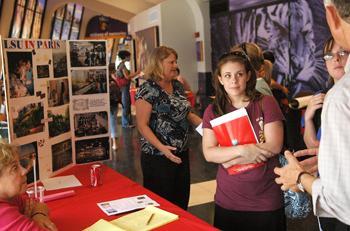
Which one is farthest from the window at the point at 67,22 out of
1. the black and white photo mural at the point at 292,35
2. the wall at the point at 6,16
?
the black and white photo mural at the point at 292,35

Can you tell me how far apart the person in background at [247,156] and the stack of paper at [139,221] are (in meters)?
0.37

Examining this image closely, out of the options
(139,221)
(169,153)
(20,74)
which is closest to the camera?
(139,221)

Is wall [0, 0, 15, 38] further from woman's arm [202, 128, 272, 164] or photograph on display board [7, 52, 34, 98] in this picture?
woman's arm [202, 128, 272, 164]

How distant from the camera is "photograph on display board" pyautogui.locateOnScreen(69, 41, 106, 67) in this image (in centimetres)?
257

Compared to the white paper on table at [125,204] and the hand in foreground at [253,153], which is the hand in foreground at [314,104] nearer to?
the hand in foreground at [253,153]

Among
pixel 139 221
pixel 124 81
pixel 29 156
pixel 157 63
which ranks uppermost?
pixel 124 81

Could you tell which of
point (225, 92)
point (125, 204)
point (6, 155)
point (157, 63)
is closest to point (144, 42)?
point (157, 63)

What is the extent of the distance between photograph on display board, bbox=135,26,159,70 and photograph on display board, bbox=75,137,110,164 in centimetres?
686

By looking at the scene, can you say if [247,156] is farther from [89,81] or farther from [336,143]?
[89,81]

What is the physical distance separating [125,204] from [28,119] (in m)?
0.78

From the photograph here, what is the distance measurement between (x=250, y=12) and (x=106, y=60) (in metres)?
5.94

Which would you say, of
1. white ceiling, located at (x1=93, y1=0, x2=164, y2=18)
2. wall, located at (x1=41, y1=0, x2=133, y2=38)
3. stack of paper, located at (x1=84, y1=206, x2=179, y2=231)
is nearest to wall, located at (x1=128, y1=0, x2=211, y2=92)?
white ceiling, located at (x1=93, y1=0, x2=164, y2=18)

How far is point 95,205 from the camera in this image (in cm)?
198

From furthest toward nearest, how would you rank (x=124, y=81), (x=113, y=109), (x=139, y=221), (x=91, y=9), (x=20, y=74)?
(x=91, y=9)
(x=124, y=81)
(x=113, y=109)
(x=20, y=74)
(x=139, y=221)
